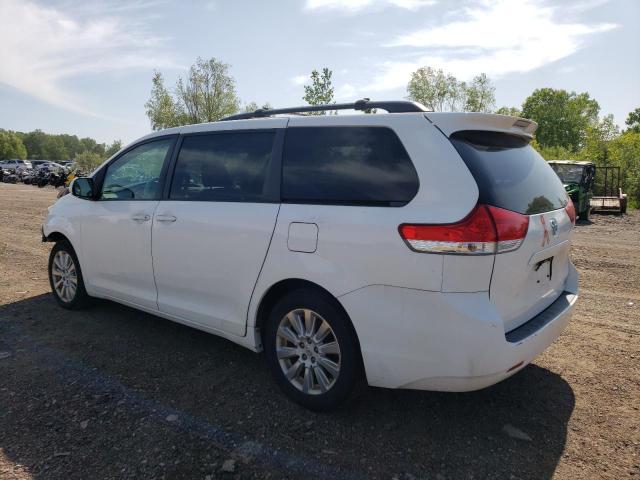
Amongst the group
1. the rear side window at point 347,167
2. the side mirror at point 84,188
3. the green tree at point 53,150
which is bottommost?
the side mirror at point 84,188

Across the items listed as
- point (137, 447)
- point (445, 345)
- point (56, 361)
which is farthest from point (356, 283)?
point (56, 361)

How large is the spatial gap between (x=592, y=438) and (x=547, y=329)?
2.24 feet

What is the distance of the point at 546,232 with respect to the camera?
9.12ft

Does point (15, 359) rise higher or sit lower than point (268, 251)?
lower

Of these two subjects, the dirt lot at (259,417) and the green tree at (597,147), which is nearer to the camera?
the dirt lot at (259,417)

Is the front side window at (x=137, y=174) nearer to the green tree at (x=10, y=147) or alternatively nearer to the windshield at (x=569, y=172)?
the windshield at (x=569, y=172)

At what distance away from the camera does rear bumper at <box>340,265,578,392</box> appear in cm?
239

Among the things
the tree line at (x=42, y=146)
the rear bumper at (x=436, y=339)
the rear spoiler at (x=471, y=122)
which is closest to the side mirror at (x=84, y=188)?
the rear bumper at (x=436, y=339)

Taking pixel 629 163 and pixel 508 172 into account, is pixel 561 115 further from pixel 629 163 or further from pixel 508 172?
pixel 508 172

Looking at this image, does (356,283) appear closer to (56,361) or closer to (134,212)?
(134,212)


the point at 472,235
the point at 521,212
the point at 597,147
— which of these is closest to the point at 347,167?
the point at 472,235

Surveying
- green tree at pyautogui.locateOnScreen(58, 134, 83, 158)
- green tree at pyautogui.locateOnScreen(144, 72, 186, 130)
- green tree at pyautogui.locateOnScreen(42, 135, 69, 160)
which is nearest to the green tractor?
green tree at pyautogui.locateOnScreen(144, 72, 186, 130)

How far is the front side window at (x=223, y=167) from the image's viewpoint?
3270 millimetres

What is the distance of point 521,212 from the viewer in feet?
8.52
